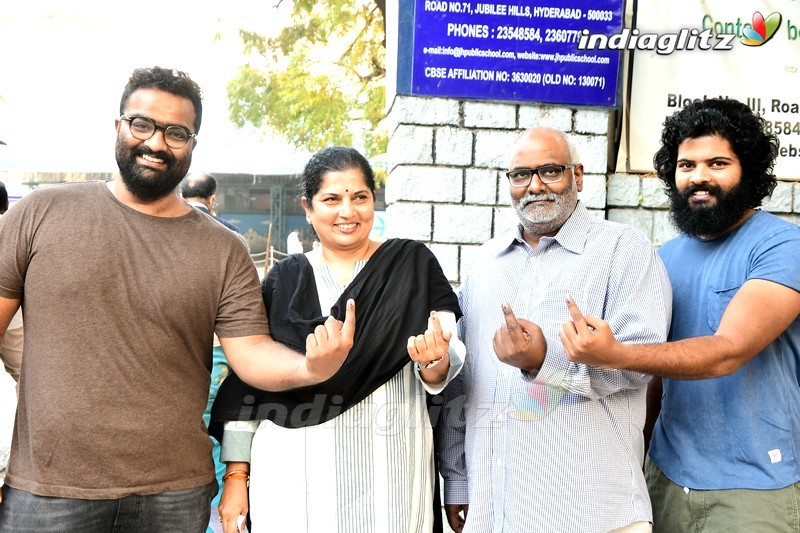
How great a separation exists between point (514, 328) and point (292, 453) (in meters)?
0.79

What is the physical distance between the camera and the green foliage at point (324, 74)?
12.3 metres

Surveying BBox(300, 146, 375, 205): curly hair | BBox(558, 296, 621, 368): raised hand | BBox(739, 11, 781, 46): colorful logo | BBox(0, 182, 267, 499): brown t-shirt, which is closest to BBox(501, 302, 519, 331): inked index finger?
BBox(558, 296, 621, 368): raised hand

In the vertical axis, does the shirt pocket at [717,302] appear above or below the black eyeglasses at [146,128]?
below

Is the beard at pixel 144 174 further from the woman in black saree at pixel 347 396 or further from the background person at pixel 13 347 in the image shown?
the background person at pixel 13 347

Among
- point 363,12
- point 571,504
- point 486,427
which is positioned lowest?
point 571,504

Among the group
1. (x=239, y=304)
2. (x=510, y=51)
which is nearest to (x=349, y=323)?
(x=239, y=304)

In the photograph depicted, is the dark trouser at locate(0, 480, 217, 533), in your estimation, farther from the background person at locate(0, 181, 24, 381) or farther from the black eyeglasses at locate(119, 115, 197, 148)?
the background person at locate(0, 181, 24, 381)

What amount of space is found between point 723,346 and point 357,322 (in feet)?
3.49

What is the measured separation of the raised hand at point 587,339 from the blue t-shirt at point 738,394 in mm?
523

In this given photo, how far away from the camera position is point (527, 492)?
7.20 feet

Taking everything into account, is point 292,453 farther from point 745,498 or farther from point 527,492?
point 745,498

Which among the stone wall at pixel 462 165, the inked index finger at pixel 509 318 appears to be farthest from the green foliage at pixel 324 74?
the inked index finger at pixel 509 318

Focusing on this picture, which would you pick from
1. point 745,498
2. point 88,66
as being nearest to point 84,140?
point 88,66

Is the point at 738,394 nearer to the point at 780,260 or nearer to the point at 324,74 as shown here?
the point at 780,260
